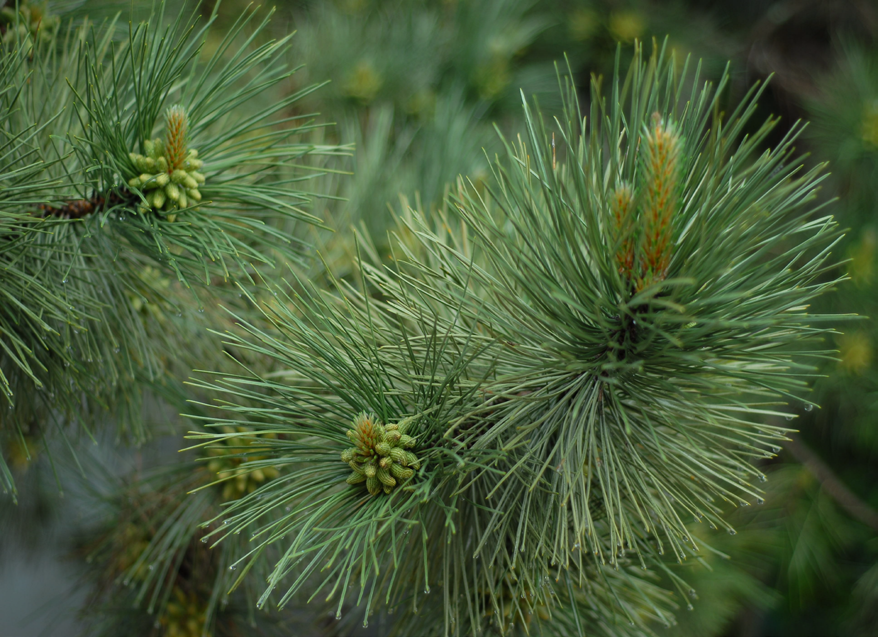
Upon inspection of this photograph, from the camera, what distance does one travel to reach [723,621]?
729 millimetres

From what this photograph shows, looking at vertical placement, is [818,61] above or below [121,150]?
above

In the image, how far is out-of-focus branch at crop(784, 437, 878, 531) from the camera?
89 centimetres

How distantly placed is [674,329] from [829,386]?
25.4 inches

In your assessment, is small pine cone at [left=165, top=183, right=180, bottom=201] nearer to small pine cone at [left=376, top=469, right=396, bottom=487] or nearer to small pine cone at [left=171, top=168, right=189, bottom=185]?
small pine cone at [left=171, top=168, right=189, bottom=185]

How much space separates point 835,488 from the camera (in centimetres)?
91

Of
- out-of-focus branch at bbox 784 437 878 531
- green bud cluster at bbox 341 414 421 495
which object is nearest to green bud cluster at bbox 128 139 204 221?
green bud cluster at bbox 341 414 421 495

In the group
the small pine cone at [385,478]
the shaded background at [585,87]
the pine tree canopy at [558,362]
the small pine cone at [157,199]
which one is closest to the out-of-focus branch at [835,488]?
the shaded background at [585,87]

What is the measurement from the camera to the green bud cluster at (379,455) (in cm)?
32

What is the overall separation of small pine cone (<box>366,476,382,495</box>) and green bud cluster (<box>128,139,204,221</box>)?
0.64 feet

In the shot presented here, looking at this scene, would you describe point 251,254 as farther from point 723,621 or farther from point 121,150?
point 723,621

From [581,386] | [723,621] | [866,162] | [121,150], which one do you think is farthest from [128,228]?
[866,162]

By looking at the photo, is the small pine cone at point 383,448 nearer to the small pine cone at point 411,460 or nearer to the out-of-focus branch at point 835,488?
the small pine cone at point 411,460

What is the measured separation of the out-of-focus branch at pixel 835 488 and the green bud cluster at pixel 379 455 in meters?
0.76

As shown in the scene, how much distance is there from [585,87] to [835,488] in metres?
0.73
